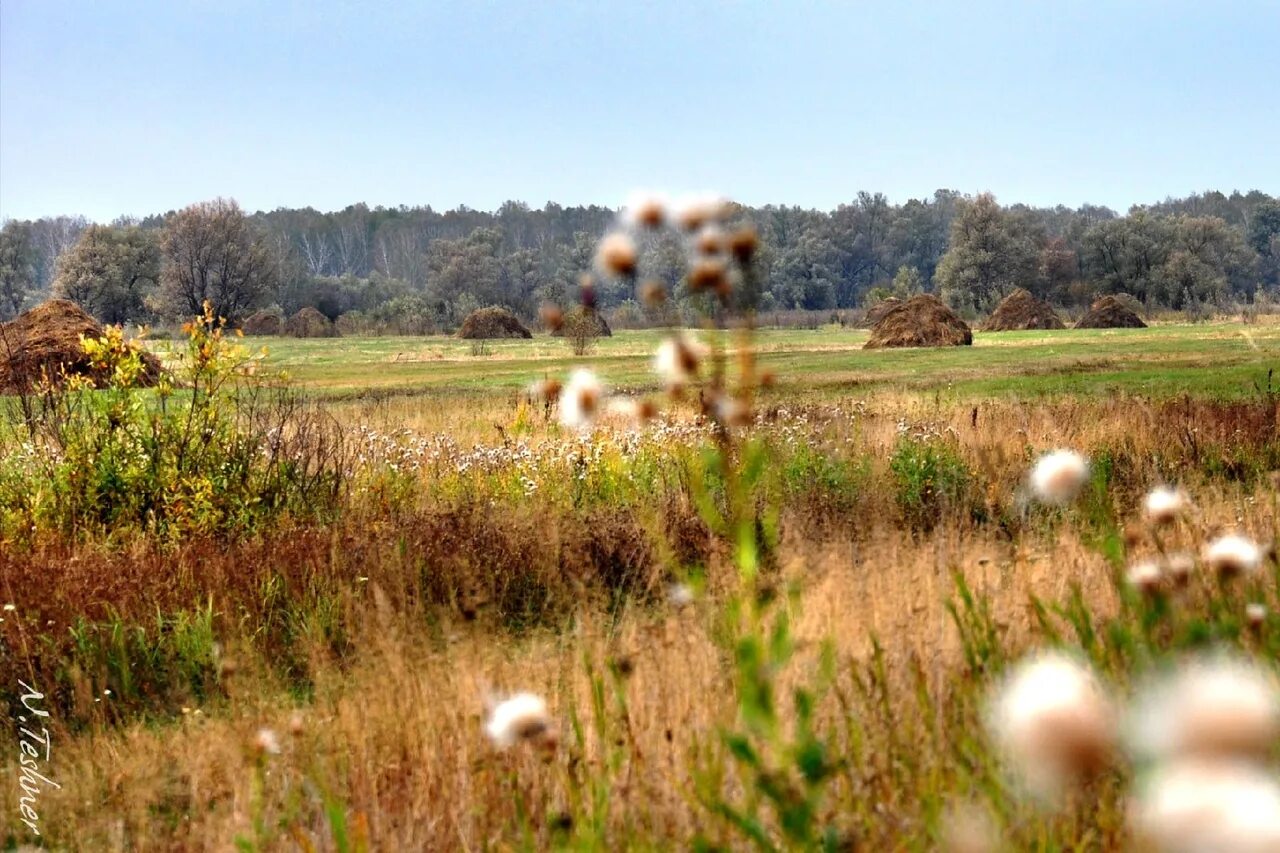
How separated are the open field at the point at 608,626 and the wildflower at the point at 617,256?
51cm

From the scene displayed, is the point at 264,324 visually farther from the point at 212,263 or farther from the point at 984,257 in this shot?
the point at 984,257

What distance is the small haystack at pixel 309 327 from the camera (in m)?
79.2

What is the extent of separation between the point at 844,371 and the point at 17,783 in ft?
86.8

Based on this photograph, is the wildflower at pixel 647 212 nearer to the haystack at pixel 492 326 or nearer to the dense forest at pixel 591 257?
the dense forest at pixel 591 257

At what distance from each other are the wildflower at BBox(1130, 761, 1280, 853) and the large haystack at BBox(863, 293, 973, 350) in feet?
144

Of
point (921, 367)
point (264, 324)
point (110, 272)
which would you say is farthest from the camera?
point (110, 272)

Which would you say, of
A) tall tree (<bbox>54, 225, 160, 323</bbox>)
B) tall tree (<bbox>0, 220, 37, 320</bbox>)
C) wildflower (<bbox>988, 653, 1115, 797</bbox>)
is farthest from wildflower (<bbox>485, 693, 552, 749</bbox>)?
tall tree (<bbox>0, 220, 37, 320</bbox>)

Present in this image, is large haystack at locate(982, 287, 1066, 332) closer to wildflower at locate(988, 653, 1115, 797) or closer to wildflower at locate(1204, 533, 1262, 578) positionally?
wildflower at locate(1204, 533, 1262, 578)

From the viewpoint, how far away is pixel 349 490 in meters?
10.5

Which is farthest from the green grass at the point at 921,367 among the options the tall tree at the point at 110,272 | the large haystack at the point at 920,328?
the tall tree at the point at 110,272

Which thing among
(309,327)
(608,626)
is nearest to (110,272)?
(309,327)

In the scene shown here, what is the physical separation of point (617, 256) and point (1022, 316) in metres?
61.5

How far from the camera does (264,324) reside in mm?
81812

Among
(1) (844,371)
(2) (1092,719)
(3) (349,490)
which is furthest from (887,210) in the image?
(2) (1092,719)
